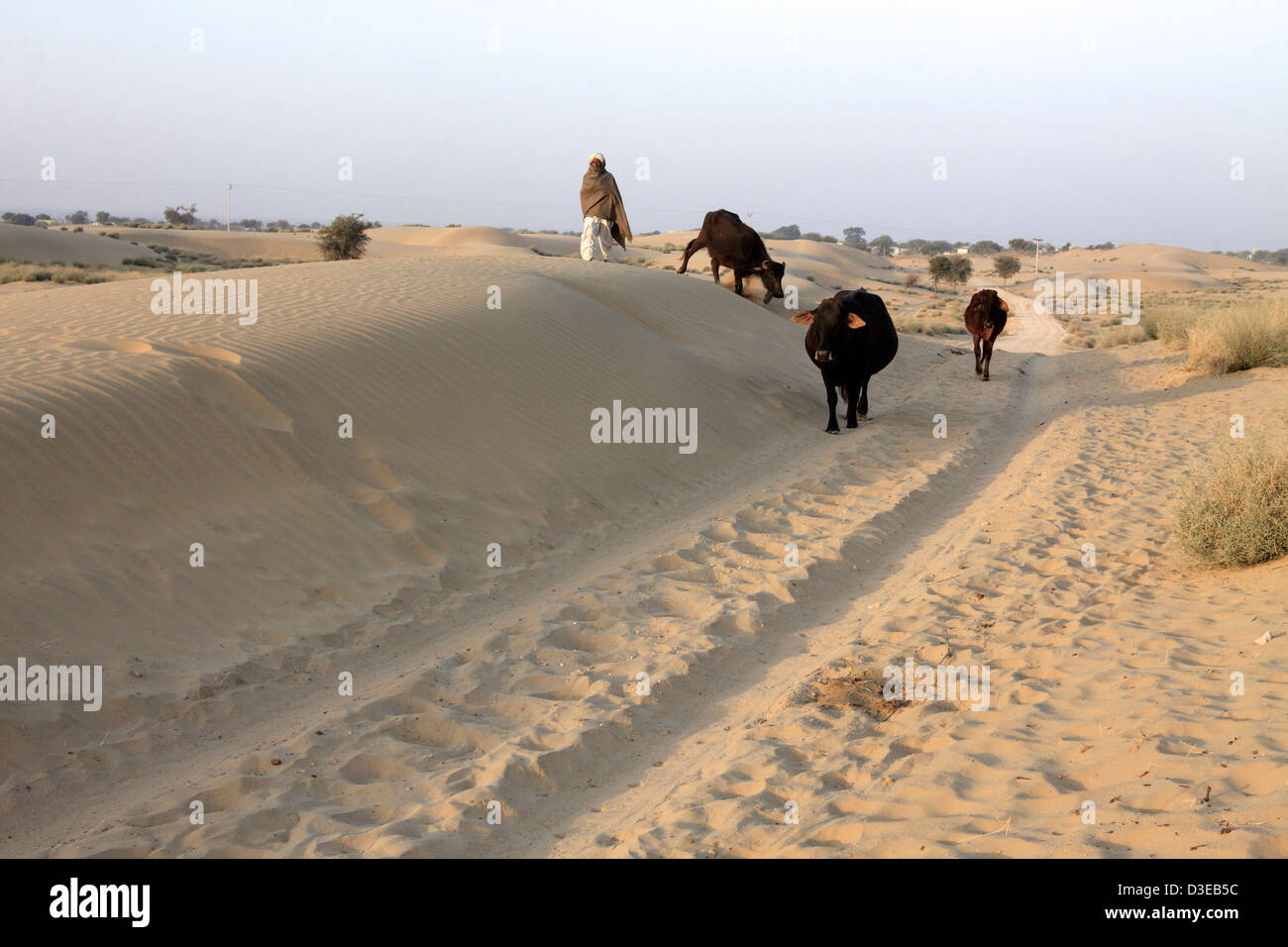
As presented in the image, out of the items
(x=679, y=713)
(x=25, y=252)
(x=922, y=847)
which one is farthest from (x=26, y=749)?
(x=25, y=252)

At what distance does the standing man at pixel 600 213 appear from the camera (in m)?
19.5

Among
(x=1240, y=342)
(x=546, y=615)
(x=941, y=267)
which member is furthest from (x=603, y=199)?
(x=941, y=267)

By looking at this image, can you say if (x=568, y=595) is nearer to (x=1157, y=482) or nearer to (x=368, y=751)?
(x=368, y=751)

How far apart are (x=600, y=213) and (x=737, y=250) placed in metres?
2.86

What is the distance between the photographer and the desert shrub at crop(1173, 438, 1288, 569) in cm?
723

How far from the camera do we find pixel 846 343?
1312cm

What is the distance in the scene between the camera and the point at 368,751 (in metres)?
4.93

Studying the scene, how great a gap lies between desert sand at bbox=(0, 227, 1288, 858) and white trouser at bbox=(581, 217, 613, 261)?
27.2 feet

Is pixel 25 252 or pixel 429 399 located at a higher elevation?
→ pixel 25 252

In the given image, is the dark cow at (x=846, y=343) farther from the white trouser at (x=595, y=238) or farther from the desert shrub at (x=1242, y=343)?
the white trouser at (x=595, y=238)
